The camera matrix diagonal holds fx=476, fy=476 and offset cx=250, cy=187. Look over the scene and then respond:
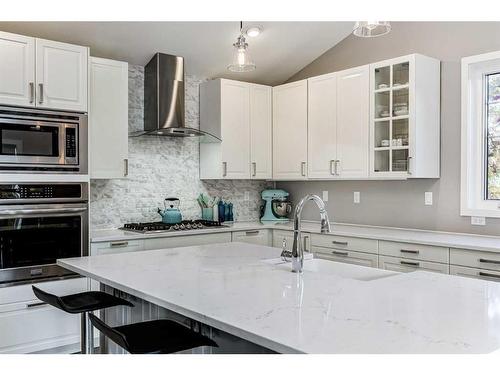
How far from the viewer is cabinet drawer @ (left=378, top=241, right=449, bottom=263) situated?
339 centimetres

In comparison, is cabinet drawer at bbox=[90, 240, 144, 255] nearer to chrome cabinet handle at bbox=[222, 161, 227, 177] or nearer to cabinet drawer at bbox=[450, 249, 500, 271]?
chrome cabinet handle at bbox=[222, 161, 227, 177]

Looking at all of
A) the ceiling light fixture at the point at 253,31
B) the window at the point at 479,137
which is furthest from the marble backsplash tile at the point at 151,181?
the window at the point at 479,137

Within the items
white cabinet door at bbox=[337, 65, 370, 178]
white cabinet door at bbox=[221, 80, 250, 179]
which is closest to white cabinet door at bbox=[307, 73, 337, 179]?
white cabinet door at bbox=[337, 65, 370, 178]

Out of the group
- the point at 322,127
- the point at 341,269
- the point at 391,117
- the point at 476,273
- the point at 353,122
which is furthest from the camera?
the point at 322,127

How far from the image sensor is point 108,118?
399 cm

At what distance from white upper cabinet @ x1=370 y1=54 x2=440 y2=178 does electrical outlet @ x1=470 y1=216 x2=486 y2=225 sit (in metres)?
0.46

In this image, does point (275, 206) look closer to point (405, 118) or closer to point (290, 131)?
point (290, 131)

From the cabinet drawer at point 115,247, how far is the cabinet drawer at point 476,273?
2.41 metres

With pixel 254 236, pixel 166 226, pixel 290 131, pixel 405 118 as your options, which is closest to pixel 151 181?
pixel 166 226

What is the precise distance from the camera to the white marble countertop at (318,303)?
126 centimetres

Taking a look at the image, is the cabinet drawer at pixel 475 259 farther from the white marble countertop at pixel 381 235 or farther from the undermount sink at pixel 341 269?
the undermount sink at pixel 341 269

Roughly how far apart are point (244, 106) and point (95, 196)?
5.74 feet

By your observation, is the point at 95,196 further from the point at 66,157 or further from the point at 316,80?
the point at 316,80

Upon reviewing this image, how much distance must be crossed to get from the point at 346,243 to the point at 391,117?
3.74ft
